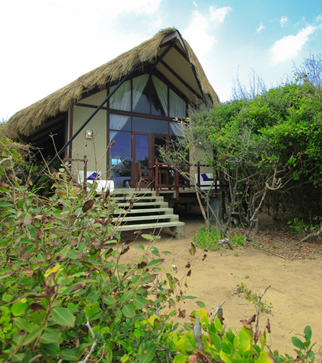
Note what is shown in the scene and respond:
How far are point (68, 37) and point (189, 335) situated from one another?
21.6ft

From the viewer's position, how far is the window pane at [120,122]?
8000 mm

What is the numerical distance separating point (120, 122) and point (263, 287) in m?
6.93

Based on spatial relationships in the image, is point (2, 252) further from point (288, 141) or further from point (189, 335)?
point (288, 141)

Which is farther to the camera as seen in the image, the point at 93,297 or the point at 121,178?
the point at 121,178

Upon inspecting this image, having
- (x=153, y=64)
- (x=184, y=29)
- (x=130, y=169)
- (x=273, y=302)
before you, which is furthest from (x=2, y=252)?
(x=153, y=64)

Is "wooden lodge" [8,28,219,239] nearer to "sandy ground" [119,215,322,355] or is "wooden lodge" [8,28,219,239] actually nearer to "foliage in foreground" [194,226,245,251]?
"foliage in foreground" [194,226,245,251]

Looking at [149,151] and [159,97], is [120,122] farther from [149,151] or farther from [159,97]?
[159,97]

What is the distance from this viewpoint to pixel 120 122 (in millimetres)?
8156

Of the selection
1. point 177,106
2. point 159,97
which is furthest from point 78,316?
point 177,106

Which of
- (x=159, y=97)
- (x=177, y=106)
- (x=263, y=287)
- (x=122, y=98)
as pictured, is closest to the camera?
(x=263, y=287)

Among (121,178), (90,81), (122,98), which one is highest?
(122,98)

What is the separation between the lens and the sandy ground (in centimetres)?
206

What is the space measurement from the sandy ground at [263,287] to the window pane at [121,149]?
436 centimetres

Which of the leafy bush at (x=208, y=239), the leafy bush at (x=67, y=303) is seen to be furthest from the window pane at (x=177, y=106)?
the leafy bush at (x=67, y=303)
